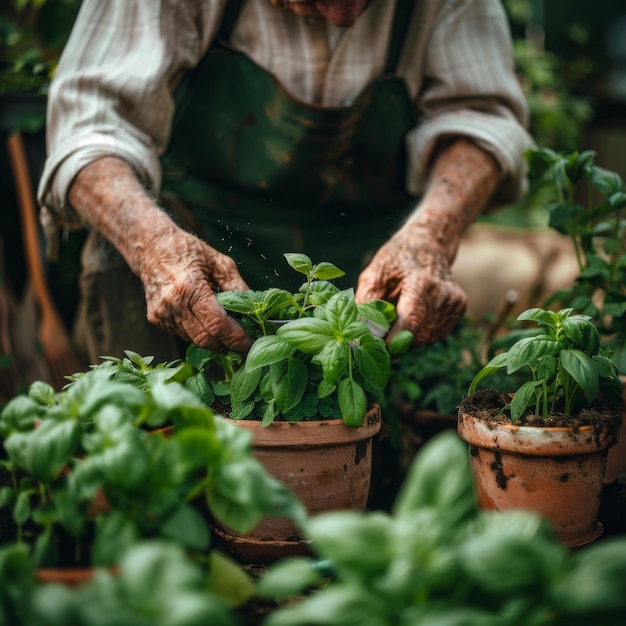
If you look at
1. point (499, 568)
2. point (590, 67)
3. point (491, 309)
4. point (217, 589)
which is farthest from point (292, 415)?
point (590, 67)

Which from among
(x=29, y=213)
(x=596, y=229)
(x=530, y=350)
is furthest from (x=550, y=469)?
(x=29, y=213)

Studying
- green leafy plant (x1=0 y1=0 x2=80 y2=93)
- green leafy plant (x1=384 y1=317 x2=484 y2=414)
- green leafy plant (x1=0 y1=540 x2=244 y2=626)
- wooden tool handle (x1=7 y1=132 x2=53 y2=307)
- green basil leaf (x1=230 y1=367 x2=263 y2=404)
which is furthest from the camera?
wooden tool handle (x1=7 y1=132 x2=53 y2=307)

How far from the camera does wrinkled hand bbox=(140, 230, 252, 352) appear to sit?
1.12 metres

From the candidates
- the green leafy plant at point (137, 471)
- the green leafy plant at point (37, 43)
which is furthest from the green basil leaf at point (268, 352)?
the green leafy plant at point (37, 43)

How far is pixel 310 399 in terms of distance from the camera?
1023mm

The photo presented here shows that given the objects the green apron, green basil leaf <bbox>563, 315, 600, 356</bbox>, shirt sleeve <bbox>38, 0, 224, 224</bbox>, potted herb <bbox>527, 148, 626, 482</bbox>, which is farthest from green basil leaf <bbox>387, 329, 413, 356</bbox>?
shirt sleeve <bbox>38, 0, 224, 224</bbox>

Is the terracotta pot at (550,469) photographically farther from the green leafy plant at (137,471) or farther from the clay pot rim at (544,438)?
the green leafy plant at (137,471)

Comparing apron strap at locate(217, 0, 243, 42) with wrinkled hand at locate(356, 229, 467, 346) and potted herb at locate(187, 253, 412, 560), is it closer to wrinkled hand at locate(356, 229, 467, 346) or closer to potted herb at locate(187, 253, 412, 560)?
wrinkled hand at locate(356, 229, 467, 346)

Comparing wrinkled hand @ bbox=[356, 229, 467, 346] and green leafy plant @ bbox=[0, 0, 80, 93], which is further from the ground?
green leafy plant @ bbox=[0, 0, 80, 93]

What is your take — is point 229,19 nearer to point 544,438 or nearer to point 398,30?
point 398,30

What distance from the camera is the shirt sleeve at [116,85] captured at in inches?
59.1

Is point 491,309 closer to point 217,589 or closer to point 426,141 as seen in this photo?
point 426,141

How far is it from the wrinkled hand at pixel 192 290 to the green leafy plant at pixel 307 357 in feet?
0.13

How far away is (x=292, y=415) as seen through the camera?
1005mm
